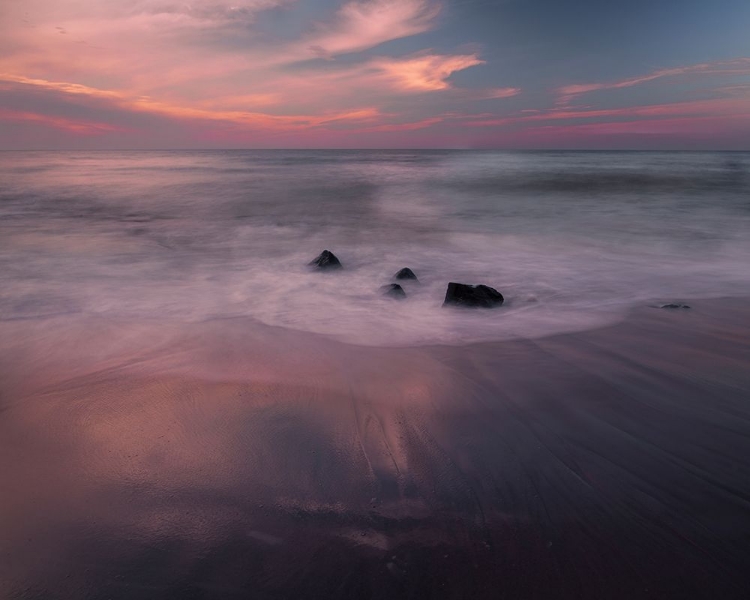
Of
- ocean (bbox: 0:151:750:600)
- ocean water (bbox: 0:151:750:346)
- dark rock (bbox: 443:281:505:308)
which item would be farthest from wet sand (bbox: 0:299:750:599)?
dark rock (bbox: 443:281:505:308)

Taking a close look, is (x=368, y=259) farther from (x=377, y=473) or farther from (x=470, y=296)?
(x=377, y=473)

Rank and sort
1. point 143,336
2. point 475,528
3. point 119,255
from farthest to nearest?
point 119,255 → point 143,336 → point 475,528

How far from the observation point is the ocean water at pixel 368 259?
5.80 m

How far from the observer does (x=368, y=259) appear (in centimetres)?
920

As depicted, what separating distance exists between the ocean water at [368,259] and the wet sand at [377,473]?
1.18 meters

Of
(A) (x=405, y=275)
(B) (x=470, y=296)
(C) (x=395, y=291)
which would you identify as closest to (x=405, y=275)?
(A) (x=405, y=275)

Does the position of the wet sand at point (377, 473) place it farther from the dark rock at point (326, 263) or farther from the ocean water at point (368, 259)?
the dark rock at point (326, 263)

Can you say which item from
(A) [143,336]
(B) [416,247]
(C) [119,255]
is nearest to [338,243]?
(B) [416,247]

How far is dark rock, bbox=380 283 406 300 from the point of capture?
6488 millimetres

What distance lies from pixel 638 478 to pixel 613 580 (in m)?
0.78

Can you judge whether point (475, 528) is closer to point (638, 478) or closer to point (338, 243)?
point (638, 478)

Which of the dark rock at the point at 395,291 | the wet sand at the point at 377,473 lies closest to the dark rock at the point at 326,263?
the dark rock at the point at 395,291

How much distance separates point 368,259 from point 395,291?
9.05 ft

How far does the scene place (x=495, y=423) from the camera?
127 inches
